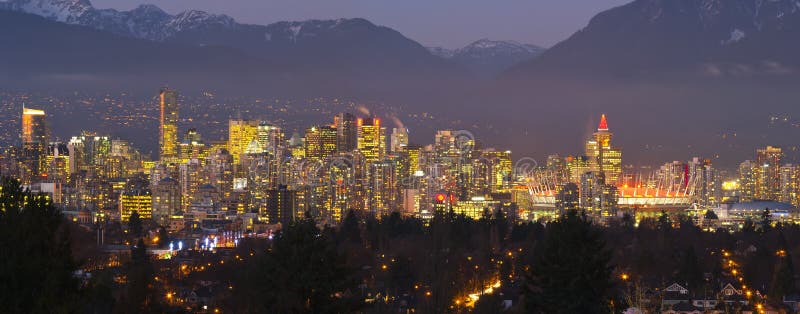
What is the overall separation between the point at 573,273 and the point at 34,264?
242 inches

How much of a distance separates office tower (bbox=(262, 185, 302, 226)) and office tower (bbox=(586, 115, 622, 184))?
32.1 meters

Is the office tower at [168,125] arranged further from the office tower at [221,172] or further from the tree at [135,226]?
the tree at [135,226]

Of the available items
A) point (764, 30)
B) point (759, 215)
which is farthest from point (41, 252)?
point (764, 30)

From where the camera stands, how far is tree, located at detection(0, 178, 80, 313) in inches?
411

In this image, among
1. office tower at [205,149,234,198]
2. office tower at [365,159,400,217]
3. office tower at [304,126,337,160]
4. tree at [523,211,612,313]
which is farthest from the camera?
office tower at [304,126,337,160]

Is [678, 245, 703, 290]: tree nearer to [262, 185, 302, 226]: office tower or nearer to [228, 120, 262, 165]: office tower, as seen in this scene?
[262, 185, 302, 226]: office tower

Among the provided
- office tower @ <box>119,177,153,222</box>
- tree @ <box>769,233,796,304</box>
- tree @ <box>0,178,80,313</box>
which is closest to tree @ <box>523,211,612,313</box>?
tree @ <box>0,178,80,313</box>

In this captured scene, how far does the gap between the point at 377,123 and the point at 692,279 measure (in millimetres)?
63822

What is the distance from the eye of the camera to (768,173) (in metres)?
92.9

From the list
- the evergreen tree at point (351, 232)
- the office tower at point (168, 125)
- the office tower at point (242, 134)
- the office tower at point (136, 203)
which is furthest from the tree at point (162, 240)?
the office tower at point (242, 134)

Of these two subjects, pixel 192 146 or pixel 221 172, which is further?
pixel 192 146

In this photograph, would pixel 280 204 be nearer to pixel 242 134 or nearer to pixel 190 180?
pixel 190 180

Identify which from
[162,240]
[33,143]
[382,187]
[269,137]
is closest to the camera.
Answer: [162,240]

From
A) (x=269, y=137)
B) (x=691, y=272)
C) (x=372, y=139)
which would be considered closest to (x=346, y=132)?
(x=372, y=139)
